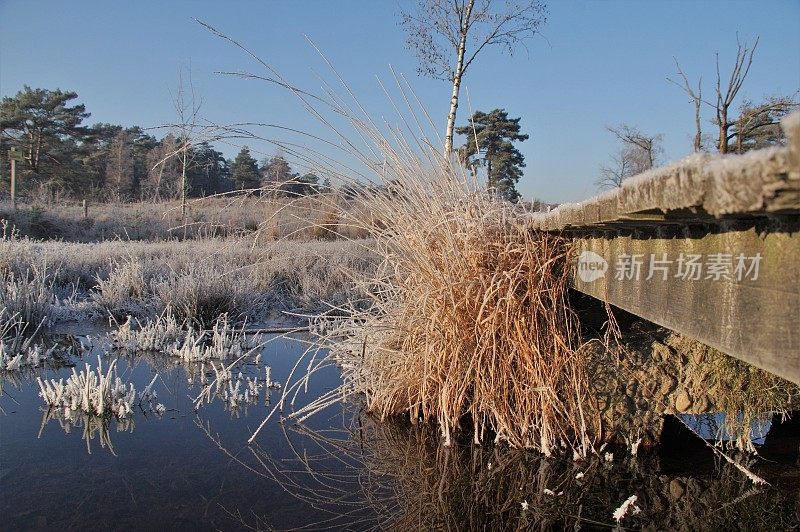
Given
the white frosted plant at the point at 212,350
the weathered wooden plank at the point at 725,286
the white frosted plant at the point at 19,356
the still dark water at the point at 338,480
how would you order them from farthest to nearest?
the white frosted plant at the point at 212,350 → the white frosted plant at the point at 19,356 → the still dark water at the point at 338,480 → the weathered wooden plank at the point at 725,286

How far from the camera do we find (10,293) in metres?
5.25

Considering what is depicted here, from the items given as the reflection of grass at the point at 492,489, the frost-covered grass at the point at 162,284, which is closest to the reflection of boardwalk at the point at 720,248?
the reflection of grass at the point at 492,489

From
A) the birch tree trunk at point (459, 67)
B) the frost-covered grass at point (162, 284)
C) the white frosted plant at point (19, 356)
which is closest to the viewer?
the white frosted plant at point (19, 356)

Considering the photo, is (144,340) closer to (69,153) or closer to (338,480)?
(338,480)

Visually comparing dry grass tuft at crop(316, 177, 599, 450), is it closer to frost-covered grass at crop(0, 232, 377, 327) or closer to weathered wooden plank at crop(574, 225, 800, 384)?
weathered wooden plank at crop(574, 225, 800, 384)

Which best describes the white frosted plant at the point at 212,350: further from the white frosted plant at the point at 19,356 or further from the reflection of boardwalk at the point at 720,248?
the reflection of boardwalk at the point at 720,248

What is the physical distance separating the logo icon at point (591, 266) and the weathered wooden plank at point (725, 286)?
155mm

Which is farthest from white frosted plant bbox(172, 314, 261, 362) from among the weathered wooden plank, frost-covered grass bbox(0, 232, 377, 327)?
the weathered wooden plank

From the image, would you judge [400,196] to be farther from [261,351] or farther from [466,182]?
[261,351]

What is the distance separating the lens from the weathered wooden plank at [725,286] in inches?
43.2

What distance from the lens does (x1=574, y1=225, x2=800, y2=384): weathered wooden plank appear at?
3.60 ft

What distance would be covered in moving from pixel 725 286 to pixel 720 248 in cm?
9

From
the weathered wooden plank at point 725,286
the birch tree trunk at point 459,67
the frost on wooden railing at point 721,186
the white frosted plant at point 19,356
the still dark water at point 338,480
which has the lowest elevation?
the still dark water at point 338,480

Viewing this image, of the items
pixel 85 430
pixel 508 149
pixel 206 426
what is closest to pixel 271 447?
pixel 206 426
